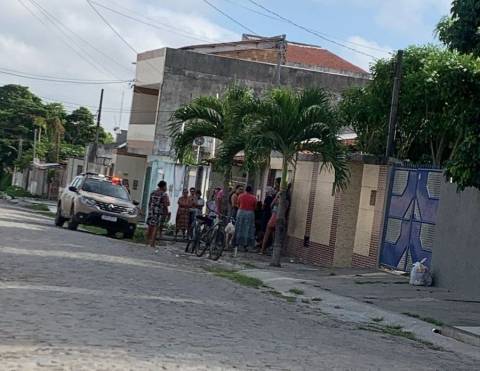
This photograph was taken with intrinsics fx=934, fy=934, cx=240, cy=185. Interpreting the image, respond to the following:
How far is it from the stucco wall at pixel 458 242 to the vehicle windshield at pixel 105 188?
12040 millimetres

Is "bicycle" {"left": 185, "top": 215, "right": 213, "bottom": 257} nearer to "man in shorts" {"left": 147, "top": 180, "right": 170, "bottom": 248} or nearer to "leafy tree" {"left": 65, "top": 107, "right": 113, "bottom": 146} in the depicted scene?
"man in shorts" {"left": 147, "top": 180, "right": 170, "bottom": 248}

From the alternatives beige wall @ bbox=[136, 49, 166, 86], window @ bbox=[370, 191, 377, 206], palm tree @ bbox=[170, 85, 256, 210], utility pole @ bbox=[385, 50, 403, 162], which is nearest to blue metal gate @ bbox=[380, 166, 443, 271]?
utility pole @ bbox=[385, 50, 403, 162]

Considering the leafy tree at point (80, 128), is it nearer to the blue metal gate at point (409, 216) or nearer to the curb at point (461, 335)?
the blue metal gate at point (409, 216)

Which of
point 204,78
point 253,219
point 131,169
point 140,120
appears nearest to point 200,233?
point 253,219

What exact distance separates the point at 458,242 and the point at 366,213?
4.63 meters

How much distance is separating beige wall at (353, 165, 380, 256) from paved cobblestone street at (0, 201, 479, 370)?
647cm

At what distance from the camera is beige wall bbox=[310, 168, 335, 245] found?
23438 millimetres

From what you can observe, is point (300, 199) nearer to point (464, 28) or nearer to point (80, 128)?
point (464, 28)

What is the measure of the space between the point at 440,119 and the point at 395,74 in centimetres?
147

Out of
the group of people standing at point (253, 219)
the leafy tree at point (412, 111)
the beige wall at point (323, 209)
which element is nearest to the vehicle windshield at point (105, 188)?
the group of people standing at point (253, 219)

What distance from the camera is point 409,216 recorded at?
1986cm

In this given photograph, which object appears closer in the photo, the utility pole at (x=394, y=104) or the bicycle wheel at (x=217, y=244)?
the utility pole at (x=394, y=104)

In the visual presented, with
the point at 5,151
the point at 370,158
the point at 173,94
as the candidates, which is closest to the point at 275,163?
the point at 370,158

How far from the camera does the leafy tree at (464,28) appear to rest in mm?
18375
